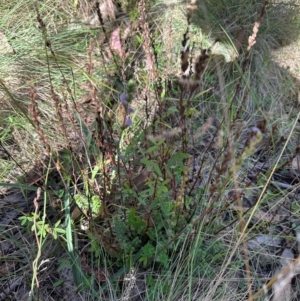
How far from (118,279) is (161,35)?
5.56 ft

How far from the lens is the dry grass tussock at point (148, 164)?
1.55m

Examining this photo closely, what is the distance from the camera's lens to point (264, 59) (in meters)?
2.64

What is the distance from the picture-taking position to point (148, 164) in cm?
144

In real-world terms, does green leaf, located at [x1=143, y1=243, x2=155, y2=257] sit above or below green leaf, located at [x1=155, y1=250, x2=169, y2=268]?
above

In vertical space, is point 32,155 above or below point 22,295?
above

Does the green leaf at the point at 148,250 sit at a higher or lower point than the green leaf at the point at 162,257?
higher

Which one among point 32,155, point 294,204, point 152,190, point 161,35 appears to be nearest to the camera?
point 152,190

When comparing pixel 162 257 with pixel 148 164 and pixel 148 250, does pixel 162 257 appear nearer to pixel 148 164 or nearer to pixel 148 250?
pixel 148 250

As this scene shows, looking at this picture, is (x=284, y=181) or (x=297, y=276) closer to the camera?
(x=297, y=276)

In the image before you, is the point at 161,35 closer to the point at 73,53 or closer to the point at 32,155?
the point at 73,53

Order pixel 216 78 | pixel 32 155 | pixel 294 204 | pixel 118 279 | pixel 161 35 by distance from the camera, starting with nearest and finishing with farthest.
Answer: pixel 118 279
pixel 294 204
pixel 32 155
pixel 216 78
pixel 161 35

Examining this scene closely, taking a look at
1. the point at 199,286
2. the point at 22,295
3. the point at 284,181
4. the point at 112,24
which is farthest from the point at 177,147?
the point at 112,24

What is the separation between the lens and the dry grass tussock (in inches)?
60.9

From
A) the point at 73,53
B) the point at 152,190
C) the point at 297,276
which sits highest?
the point at 73,53
